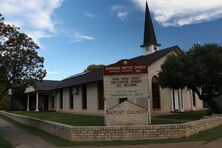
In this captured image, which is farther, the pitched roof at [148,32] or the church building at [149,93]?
the pitched roof at [148,32]

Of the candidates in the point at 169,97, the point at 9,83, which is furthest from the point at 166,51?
A: the point at 9,83

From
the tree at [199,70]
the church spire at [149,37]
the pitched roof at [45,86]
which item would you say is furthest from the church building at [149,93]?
the tree at [199,70]

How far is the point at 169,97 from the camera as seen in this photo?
27.8m

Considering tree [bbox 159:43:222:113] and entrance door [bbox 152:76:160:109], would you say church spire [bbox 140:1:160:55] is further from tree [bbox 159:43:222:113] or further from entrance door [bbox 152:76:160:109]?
tree [bbox 159:43:222:113]

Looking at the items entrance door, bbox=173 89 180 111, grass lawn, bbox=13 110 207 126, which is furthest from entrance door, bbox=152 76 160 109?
grass lawn, bbox=13 110 207 126

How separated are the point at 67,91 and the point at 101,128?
2392cm

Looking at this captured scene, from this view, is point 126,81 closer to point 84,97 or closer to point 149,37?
point 84,97

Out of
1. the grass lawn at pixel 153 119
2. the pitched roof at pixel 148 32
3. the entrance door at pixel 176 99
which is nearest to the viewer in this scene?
the grass lawn at pixel 153 119

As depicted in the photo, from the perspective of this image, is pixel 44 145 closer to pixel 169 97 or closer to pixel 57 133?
pixel 57 133

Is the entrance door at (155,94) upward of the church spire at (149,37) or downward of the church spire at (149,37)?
downward

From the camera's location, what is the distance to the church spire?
40.7m

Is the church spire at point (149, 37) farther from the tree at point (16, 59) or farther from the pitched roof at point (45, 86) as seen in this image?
the tree at point (16, 59)

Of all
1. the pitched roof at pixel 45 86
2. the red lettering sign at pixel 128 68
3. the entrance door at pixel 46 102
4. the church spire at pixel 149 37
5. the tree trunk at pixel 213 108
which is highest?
the church spire at pixel 149 37

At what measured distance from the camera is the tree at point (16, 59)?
18.5 meters
